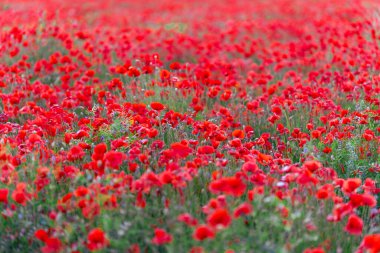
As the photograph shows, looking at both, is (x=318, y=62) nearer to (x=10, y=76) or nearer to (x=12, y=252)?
(x=10, y=76)

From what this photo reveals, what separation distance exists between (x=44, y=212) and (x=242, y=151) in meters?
1.32

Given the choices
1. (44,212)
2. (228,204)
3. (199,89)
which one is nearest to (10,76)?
(199,89)

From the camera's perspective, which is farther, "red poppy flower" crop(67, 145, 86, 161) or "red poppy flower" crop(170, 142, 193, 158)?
"red poppy flower" crop(67, 145, 86, 161)

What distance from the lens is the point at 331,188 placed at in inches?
122

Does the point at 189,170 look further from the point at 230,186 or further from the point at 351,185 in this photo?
the point at 351,185

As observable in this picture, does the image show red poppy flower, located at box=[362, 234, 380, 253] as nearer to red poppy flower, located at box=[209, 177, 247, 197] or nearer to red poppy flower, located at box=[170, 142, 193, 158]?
red poppy flower, located at box=[209, 177, 247, 197]

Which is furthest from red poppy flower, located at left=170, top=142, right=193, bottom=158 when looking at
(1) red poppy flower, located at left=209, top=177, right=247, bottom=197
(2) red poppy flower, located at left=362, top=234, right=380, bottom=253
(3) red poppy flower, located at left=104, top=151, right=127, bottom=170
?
(2) red poppy flower, located at left=362, top=234, right=380, bottom=253

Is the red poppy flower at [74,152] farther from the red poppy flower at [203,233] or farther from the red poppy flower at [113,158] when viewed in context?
the red poppy flower at [203,233]

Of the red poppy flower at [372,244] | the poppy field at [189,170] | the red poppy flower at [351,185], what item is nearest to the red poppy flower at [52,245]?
the poppy field at [189,170]

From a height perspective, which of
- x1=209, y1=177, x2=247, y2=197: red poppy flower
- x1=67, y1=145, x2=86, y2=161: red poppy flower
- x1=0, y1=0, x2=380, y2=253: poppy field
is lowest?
x1=0, y1=0, x2=380, y2=253: poppy field

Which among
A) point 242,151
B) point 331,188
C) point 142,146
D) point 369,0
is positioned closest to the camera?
point 331,188

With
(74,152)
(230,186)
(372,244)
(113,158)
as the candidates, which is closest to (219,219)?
(230,186)

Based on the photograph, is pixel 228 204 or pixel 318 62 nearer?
pixel 228 204

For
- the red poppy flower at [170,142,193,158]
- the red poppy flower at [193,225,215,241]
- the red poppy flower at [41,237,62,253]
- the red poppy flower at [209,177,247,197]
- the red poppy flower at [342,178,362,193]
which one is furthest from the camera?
the red poppy flower at [170,142,193,158]
